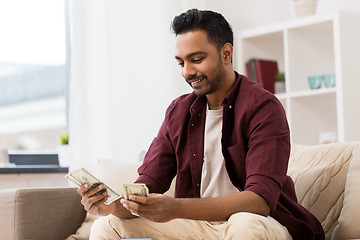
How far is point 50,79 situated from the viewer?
3.89 meters

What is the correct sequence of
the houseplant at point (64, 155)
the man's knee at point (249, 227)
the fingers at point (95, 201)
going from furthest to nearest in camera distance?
the houseplant at point (64, 155) → the fingers at point (95, 201) → the man's knee at point (249, 227)

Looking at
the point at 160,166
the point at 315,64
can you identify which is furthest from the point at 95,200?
the point at 315,64

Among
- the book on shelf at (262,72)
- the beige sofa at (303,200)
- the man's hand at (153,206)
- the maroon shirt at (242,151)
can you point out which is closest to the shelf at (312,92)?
the book on shelf at (262,72)

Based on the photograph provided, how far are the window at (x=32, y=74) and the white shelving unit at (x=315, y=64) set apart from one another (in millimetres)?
1181

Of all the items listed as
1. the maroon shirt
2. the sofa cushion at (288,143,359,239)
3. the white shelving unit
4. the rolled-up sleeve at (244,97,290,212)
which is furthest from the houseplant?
the rolled-up sleeve at (244,97,290,212)

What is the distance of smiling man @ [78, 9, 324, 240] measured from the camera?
1.82 meters

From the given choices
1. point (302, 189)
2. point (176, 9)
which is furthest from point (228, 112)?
point (176, 9)

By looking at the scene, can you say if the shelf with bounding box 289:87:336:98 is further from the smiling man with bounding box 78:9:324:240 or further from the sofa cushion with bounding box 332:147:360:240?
the smiling man with bounding box 78:9:324:240

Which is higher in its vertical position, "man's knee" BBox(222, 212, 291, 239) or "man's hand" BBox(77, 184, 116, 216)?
"man's hand" BBox(77, 184, 116, 216)

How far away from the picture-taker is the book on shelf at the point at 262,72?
3.96 m

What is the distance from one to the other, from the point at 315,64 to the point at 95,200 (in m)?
2.37

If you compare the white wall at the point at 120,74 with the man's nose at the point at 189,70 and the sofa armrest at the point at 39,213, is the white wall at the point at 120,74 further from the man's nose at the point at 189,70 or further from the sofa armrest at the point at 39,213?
the man's nose at the point at 189,70

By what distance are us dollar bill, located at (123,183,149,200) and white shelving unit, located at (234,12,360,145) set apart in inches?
77.4

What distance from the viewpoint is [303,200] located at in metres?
2.37
